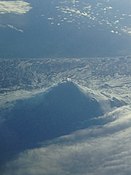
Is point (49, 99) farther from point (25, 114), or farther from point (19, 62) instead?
point (19, 62)

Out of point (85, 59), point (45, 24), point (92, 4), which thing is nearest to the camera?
point (85, 59)

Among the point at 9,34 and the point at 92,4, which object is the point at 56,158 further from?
the point at 92,4

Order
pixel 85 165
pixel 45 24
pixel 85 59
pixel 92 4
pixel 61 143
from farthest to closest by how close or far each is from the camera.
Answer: pixel 92 4, pixel 45 24, pixel 85 59, pixel 61 143, pixel 85 165

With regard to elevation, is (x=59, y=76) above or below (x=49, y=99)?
below

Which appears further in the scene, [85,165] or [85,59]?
[85,59]

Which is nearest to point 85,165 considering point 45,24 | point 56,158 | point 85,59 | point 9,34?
point 56,158

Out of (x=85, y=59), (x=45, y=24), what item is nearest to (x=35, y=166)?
(x=85, y=59)
